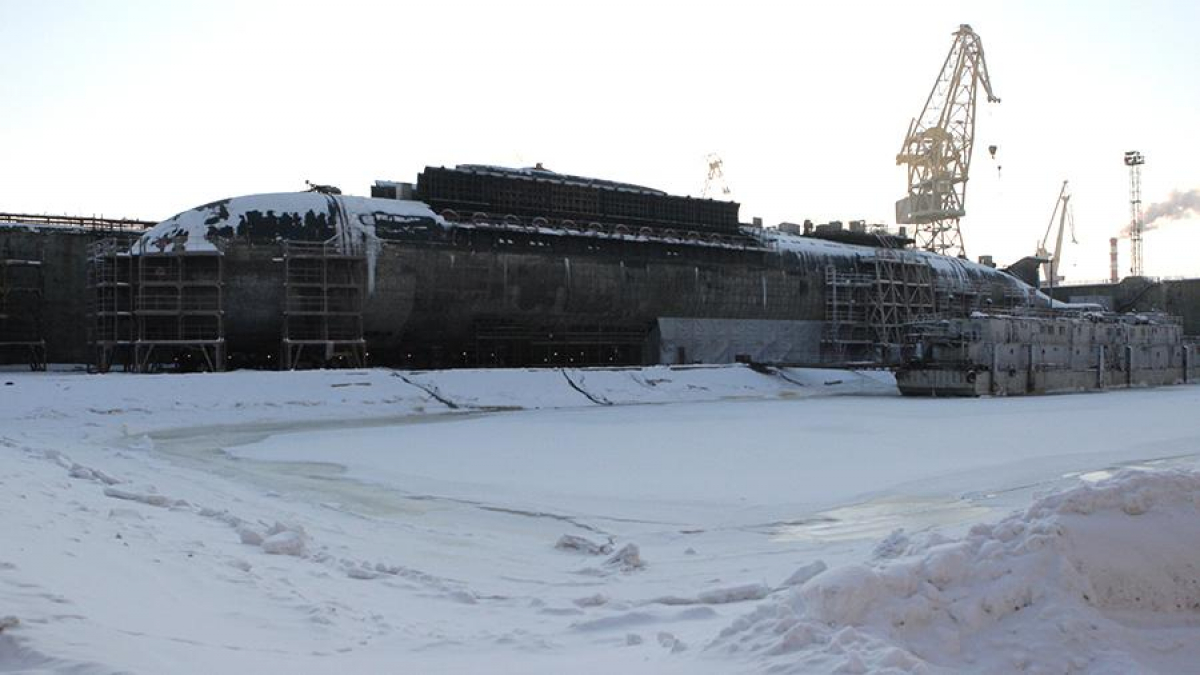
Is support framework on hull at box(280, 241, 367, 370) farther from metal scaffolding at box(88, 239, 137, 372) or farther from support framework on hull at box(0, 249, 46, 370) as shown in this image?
support framework on hull at box(0, 249, 46, 370)

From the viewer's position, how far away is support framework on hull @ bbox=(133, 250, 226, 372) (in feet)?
121

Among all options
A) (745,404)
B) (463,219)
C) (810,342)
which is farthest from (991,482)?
(810,342)

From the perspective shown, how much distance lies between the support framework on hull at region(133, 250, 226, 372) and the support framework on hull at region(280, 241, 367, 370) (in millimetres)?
2516

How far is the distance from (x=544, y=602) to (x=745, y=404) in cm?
3030

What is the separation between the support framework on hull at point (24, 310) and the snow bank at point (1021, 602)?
1713 inches

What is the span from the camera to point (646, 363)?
158 ft

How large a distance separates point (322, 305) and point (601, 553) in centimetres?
2887

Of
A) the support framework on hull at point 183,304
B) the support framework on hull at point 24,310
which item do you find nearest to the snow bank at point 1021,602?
the support framework on hull at point 183,304

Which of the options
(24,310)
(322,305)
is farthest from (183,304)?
(24,310)

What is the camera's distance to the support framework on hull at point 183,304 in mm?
36750

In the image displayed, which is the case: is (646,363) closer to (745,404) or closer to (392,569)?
(745,404)

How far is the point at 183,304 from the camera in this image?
3684 cm

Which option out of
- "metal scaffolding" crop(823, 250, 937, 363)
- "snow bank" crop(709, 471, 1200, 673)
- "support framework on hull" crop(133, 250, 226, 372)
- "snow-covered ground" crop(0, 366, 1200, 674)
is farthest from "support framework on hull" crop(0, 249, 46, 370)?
"snow bank" crop(709, 471, 1200, 673)

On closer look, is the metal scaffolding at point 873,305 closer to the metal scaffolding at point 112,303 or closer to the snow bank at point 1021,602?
the metal scaffolding at point 112,303
